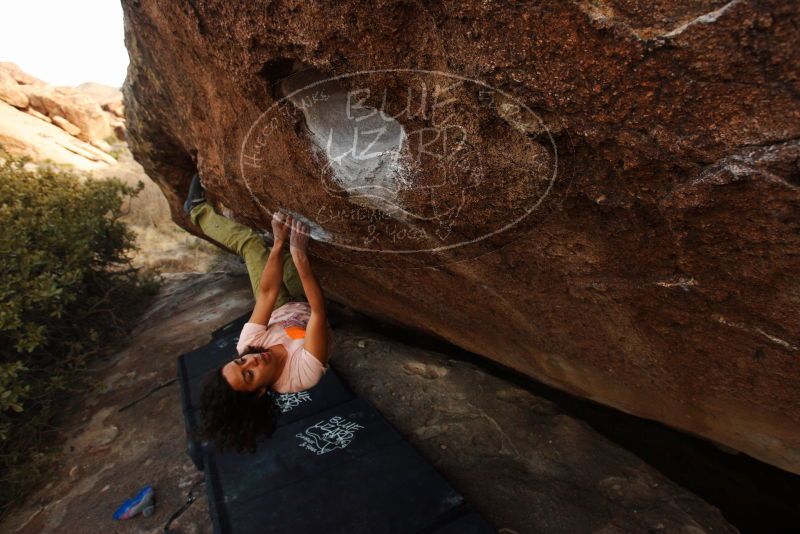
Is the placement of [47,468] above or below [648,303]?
below

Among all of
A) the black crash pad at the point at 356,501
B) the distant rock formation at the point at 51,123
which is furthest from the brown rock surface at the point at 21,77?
the black crash pad at the point at 356,501

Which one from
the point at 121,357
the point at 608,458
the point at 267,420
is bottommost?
the point at 121,357

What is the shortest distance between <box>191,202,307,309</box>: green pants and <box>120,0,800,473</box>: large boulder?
12.1 inches

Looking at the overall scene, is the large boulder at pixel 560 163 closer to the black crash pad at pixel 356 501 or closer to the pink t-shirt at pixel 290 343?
the pink t-shirt at pixel 290 343

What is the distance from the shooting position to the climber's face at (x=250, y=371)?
2045 mm

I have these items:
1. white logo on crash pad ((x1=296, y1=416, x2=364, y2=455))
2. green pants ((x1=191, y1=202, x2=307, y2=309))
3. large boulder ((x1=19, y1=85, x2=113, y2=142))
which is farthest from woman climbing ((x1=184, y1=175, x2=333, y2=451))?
large boulder ((x1=19, y1=85, x2=113, y2=142))

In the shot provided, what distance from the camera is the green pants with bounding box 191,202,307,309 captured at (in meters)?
2.76

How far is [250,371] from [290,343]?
0.24 m

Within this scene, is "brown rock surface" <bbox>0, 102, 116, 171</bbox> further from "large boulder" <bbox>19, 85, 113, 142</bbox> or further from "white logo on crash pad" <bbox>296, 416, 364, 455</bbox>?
"white logo on crash pad" <bbox>296, 416, 364, 455</bbox>

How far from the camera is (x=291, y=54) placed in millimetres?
1581

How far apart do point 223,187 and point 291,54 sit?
1.51 meters

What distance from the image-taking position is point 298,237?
2.39m

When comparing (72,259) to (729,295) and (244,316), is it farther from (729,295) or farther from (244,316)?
(729,295)

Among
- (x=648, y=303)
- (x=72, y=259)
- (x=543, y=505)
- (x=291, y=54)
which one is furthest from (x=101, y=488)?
(x=648, y=303)
